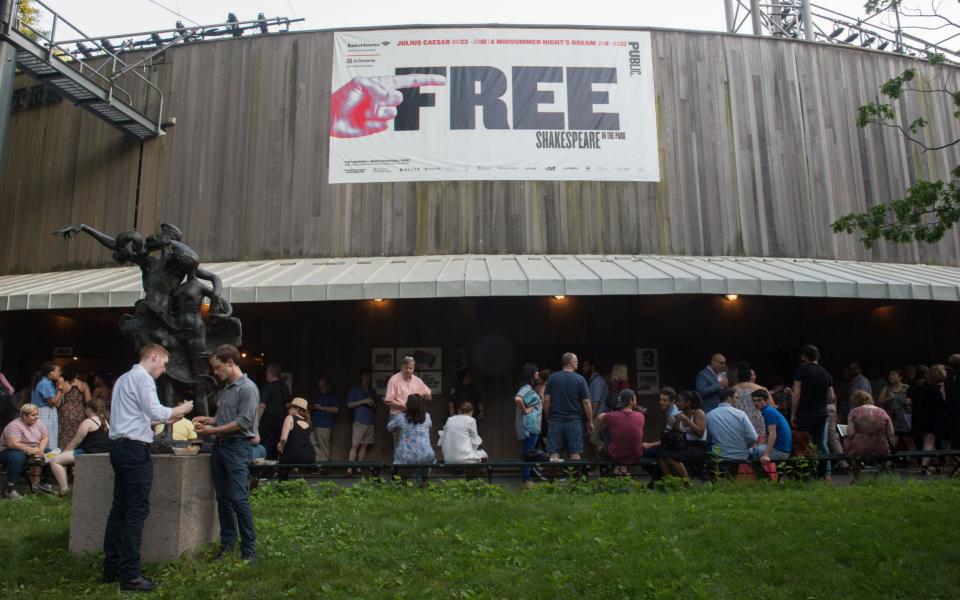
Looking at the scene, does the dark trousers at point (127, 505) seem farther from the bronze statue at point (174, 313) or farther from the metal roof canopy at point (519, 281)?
the metal roof canopy at point (519, 281)

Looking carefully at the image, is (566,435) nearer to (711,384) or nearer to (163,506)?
(711,384)

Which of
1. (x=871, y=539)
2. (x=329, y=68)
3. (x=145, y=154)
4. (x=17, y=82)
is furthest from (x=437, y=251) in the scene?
(x=17, y=82)

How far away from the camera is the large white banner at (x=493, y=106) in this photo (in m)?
13.2

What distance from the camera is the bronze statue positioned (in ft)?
21.3

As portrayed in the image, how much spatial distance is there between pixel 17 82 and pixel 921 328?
18643 mm

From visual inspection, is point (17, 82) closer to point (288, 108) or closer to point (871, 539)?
point (288, 108)

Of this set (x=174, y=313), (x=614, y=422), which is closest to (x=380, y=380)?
(x=614, y=422)

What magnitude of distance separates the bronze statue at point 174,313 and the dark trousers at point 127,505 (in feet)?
4.11

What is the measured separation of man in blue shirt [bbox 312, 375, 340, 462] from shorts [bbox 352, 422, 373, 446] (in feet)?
1.56

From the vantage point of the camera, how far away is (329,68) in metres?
13.7

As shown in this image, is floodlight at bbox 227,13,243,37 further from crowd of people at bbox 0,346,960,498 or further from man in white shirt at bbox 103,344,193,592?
man in white shirt at bbox 103,344,193,592

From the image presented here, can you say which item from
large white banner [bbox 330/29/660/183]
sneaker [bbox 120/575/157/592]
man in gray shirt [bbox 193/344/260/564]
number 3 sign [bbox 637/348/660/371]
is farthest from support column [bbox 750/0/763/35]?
sneaker [bbox 120/575/157/592]

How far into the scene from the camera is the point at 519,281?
416 inches

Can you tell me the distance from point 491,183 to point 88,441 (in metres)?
7.58
